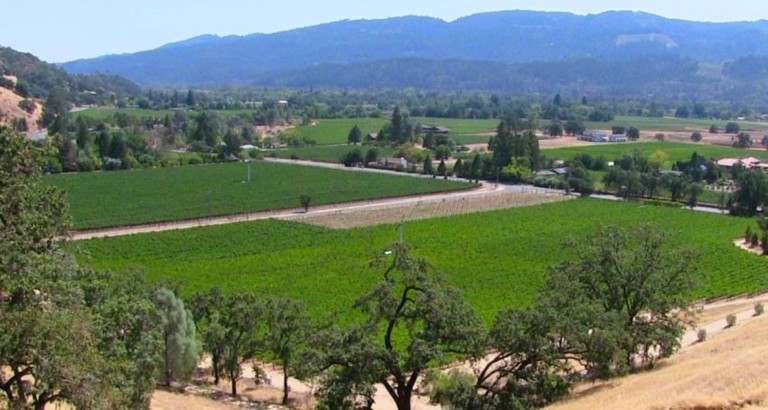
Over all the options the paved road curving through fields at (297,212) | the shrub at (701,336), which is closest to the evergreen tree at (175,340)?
the shrub at (701,336)

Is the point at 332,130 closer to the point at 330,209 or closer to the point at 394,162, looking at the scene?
the point at 394,162

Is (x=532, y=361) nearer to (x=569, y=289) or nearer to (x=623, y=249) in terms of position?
(x=569, y=289)

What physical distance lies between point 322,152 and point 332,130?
132 ft

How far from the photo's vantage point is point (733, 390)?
17062 mm

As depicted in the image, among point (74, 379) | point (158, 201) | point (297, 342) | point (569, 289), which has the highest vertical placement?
point (74, 379)

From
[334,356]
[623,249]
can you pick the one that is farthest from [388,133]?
[334,356]

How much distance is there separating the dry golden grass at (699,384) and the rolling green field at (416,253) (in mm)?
15045

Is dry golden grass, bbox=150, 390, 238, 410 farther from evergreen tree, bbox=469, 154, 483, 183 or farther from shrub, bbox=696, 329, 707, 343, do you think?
evergreen tree, bbox=469, 154, 483, 183

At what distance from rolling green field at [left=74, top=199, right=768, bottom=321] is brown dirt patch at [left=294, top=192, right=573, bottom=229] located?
300 centimetres

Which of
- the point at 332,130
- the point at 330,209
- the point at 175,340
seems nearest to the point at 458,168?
the point at 330,209

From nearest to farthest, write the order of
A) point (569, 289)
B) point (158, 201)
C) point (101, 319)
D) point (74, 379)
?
point (74, 379), point (101, 319), point (569, 289), point (158, 201)

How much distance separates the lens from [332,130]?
169 metres

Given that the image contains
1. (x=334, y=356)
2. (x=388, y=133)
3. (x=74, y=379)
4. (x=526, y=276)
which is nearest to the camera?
(x=74, y=379)

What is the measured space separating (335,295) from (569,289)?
19.9 meters
